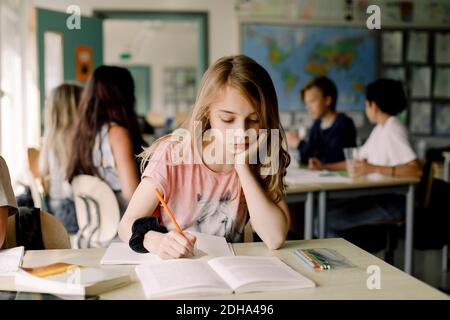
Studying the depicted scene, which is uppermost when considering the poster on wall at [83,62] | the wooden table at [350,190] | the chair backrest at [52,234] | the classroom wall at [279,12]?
the classroom wall at [279,12]

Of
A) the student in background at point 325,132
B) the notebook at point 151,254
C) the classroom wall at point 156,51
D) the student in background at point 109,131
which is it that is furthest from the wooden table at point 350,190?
the classroom wall at point 156,51

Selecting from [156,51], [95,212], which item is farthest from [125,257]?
[156,51]

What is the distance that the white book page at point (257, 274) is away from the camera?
99 cm

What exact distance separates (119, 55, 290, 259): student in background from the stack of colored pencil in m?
0.09

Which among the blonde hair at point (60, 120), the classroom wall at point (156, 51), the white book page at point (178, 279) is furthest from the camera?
the classroom wall at point (156, 51)

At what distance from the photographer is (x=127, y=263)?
114 cm

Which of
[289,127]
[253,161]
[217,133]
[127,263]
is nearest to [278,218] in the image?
[253,161]

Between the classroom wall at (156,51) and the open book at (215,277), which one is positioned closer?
the open book at (215,277)

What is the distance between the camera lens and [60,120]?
257cm

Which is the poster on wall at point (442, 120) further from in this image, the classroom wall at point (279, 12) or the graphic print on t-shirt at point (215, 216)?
the graphic print on t-shirt at point (215, 216)

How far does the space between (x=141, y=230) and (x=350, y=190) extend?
5.21 ft

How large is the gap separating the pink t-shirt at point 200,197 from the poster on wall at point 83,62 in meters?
3.45
